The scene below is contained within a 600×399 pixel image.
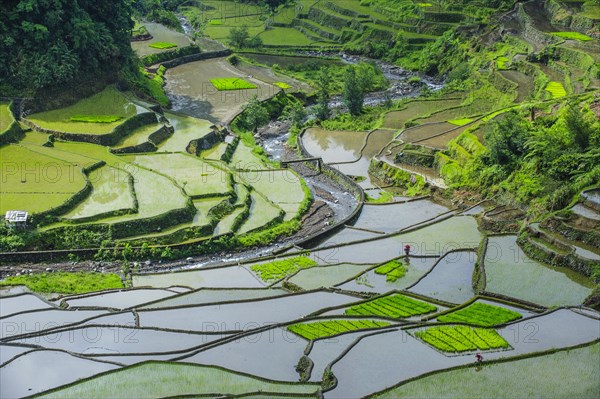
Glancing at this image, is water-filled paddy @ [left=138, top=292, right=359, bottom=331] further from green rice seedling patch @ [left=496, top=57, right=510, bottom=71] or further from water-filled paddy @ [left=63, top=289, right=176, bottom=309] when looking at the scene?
green rice seedling patch @ [left=496, top=57, right=510, bottom=71]

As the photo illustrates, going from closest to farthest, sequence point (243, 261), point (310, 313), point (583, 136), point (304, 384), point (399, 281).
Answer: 1. point (304, 384)
2. point (310, 313)
3. point (399, 281)
4. point (243, 261)
5. point (583, 136)

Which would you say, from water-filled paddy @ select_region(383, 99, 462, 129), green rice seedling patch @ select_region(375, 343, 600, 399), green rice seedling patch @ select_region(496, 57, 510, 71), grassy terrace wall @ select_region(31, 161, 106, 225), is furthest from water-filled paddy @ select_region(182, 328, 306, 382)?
green rice seedling patch @ select_region(496, 57, 510, 71)

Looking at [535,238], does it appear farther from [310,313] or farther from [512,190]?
[310,313]

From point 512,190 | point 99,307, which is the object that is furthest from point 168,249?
point 512,190

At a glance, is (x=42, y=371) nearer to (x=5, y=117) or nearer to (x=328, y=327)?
(x=328, y=327)

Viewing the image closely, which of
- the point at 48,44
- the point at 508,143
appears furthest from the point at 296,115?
the point at 508,143

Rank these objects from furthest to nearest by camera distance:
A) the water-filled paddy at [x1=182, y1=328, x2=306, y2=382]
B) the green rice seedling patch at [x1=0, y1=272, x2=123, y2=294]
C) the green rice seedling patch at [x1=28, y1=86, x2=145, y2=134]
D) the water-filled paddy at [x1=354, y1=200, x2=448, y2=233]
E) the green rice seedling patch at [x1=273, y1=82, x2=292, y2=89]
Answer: the green rice seedling patch at [x1=273, y1=82, x2=292, y2=89] → the green rice seedling patch at [x1=28, y1=86, x2=145, y2=134] → the water-filled paddy at [x1=354, y1=200, x2=448, y2=233] → the green rice seedling patch at [x1=0, y1=272, x2=123, y2=294] → the water-filled paddy at [x1=182, y1=328, x2=306, y2=382]

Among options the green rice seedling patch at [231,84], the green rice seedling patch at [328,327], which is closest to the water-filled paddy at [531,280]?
the green rice seedling patch at [328,327]

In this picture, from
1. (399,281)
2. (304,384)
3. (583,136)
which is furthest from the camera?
(583,136)
